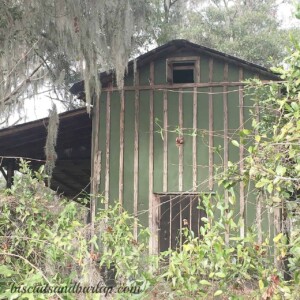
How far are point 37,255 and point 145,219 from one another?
5432 mm

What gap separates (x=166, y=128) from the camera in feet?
30.0

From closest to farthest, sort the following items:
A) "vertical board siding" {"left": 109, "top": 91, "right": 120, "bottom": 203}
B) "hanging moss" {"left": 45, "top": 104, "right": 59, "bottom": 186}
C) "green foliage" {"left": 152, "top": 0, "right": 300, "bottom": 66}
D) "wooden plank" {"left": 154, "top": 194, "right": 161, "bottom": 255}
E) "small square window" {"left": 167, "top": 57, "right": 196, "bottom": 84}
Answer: "wooden plank" {"left": 154, "top": 194, "right": 161, "bottom": 255}
"vertical board siding" {"left": 109, "top": 91, "right": 120, "bottom": 203}
"small square window" {"left": 167, "top": 57, "right": 196, "bottom": 84}
"hanging moss" {"left": 45, "top": 104, "right": 59, "bottom": 186}
"green foliage" {"left": 152, "top": 0, "right": 300, "bottom": 66}

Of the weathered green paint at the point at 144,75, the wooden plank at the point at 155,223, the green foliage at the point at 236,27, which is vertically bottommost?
the wooden plank at the point at 155,223

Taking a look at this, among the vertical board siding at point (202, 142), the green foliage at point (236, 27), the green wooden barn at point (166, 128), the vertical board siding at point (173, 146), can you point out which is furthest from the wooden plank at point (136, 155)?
the green foliage at point (236, 27)

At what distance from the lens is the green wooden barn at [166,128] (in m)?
8.95

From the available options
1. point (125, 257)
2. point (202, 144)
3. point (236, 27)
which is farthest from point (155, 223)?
point (236, 27)

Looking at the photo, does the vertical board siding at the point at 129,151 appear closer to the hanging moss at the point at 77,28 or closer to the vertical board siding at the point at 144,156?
the vertical board siding at the point at 144,156

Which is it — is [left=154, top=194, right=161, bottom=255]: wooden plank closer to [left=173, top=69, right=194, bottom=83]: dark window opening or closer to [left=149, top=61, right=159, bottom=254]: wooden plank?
[left=149, top=61, right=159, bottom=254]: wooden plank

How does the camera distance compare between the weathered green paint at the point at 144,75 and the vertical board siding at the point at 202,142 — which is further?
the weathered green paint at the point at 144,75

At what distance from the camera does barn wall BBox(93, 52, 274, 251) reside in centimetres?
896

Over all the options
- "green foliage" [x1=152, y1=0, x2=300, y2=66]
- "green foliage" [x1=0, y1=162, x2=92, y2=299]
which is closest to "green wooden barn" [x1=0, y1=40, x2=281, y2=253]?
"green foliage" [x1=0, y1=162, x2=92, y2=299]

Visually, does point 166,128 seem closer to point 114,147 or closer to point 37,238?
point 114,147

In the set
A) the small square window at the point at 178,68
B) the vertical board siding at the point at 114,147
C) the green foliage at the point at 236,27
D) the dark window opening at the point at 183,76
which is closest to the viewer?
the vertical board siding at the point at 114,147

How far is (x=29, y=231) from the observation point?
3.94 metres
